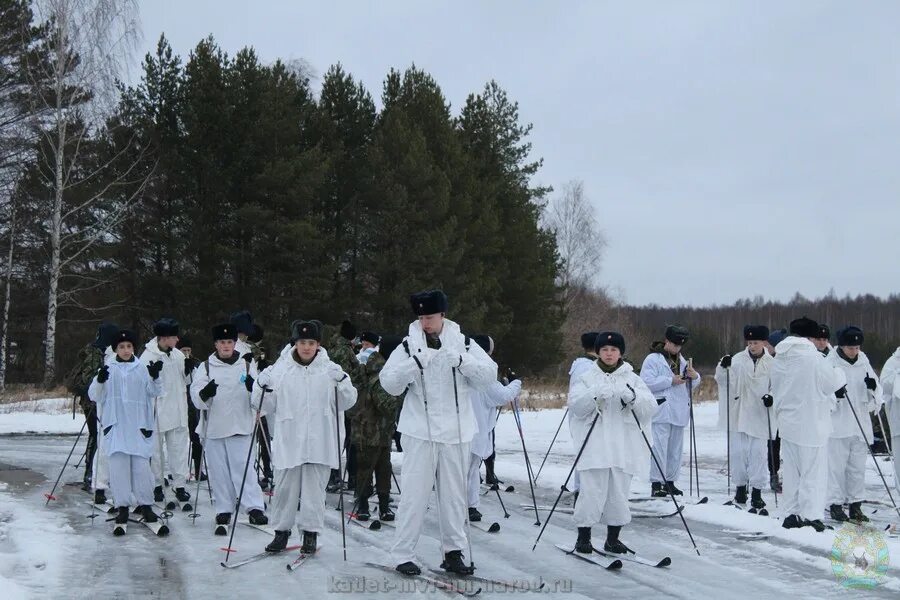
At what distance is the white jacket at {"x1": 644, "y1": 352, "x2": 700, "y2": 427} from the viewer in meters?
12.3

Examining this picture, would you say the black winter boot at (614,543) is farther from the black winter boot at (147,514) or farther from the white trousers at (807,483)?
the black winter boot at (147,514)

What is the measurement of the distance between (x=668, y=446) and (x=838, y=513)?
247cm

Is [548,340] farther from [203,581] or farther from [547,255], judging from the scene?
[203,581]

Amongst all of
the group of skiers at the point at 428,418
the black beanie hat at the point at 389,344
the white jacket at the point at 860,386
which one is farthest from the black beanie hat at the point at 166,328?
the white jacket at the point at 860,386

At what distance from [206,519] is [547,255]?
121ft

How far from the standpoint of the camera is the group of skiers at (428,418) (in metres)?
7.90

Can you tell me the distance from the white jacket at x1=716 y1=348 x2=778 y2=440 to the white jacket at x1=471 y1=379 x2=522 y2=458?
3.07m

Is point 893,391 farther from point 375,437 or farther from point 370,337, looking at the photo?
point 370,337

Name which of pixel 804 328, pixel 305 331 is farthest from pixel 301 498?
pixel 804 328

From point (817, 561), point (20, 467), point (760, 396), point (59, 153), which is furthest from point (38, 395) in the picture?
point (817, 561)

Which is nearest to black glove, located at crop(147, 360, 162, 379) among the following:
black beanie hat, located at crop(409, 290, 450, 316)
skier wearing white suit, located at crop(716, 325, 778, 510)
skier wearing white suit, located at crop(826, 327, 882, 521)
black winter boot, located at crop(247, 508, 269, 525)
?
black winter boot, located at crop(247, 508, 269, 525)

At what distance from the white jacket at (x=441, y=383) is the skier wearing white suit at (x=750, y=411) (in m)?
4.74

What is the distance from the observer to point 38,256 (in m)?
33.4

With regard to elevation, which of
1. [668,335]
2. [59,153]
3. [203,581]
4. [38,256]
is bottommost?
[203,581]
